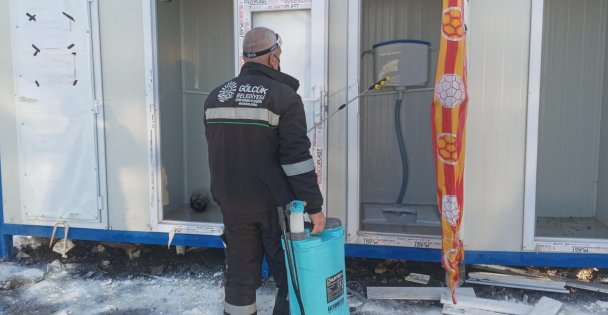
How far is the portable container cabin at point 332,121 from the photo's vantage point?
292 centimetres

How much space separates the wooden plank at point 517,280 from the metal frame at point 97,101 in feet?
8.57

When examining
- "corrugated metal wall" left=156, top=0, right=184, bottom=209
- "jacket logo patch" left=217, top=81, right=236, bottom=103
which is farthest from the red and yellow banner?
"corrugated metal wall" left=156, top=0, right=184, bottom=209

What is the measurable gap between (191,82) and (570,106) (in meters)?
3.23

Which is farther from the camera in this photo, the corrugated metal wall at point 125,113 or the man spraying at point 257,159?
the corrugated metal wall at point 125,113

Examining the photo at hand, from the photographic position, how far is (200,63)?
442cm

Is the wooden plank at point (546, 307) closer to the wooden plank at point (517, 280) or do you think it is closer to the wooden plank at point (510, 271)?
the wooden plank at point (517, 280)

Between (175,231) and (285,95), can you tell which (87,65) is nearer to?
(175,231)

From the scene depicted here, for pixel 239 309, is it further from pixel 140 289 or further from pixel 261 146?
pixel 140 289

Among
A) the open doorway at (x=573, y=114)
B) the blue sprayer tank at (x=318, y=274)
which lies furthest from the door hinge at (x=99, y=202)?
the open doorway at (x=573, y=114)

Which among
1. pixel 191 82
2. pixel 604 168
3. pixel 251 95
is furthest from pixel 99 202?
pixel 604 168

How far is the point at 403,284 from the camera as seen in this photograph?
322 cm

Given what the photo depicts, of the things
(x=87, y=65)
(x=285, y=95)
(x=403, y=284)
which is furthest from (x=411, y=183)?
(x=87, y=65)

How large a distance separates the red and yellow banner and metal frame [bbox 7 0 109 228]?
7.57 feet

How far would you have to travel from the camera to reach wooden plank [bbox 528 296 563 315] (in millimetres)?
2701
